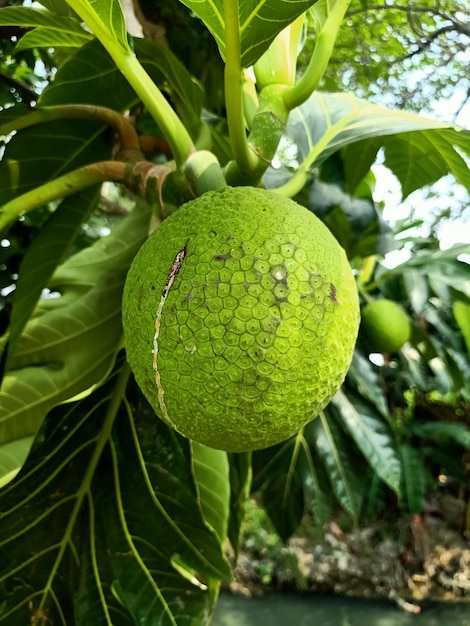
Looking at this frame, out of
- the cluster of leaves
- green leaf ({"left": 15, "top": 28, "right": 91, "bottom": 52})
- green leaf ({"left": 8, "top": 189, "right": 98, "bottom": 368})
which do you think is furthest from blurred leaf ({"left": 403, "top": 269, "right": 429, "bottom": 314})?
green leaf ({"left": 15, "top": 28, "right": 91, "bottom": 52})

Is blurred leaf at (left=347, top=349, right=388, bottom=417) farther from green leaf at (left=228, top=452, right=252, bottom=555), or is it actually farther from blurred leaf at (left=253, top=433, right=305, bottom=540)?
green leaf at (left=228, top=452, right=252, bottom=555)

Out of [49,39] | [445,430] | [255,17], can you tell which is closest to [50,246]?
[49,39]

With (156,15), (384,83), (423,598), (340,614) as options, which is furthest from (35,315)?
(423,598)

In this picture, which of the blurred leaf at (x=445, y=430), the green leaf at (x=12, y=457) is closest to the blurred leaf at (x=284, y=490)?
the green leaf at (x=12, y=457)

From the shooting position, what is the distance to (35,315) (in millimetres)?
903

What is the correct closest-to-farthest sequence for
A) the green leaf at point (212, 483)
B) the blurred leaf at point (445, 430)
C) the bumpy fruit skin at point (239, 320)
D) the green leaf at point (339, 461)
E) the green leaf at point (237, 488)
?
the bumpy fruit skin at point (239, 320) < the green leaf at point (212, 483) < the green leaf at point (237, 488) < the green leaf at point (339, 461) < the blurred leaf at point (445, 430)

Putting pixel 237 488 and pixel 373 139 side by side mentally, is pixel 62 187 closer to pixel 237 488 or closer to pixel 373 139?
pixel 373 139

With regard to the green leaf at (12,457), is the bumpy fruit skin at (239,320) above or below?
above

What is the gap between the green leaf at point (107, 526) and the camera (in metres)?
0.84

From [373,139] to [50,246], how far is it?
51cm

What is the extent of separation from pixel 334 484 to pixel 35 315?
3.73 ft

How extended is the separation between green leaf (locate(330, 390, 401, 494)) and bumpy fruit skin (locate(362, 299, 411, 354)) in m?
0.17

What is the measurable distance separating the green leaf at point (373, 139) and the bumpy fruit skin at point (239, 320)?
22cm

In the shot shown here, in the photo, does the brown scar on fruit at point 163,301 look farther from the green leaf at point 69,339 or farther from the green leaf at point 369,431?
the green leaf at point 369,431
